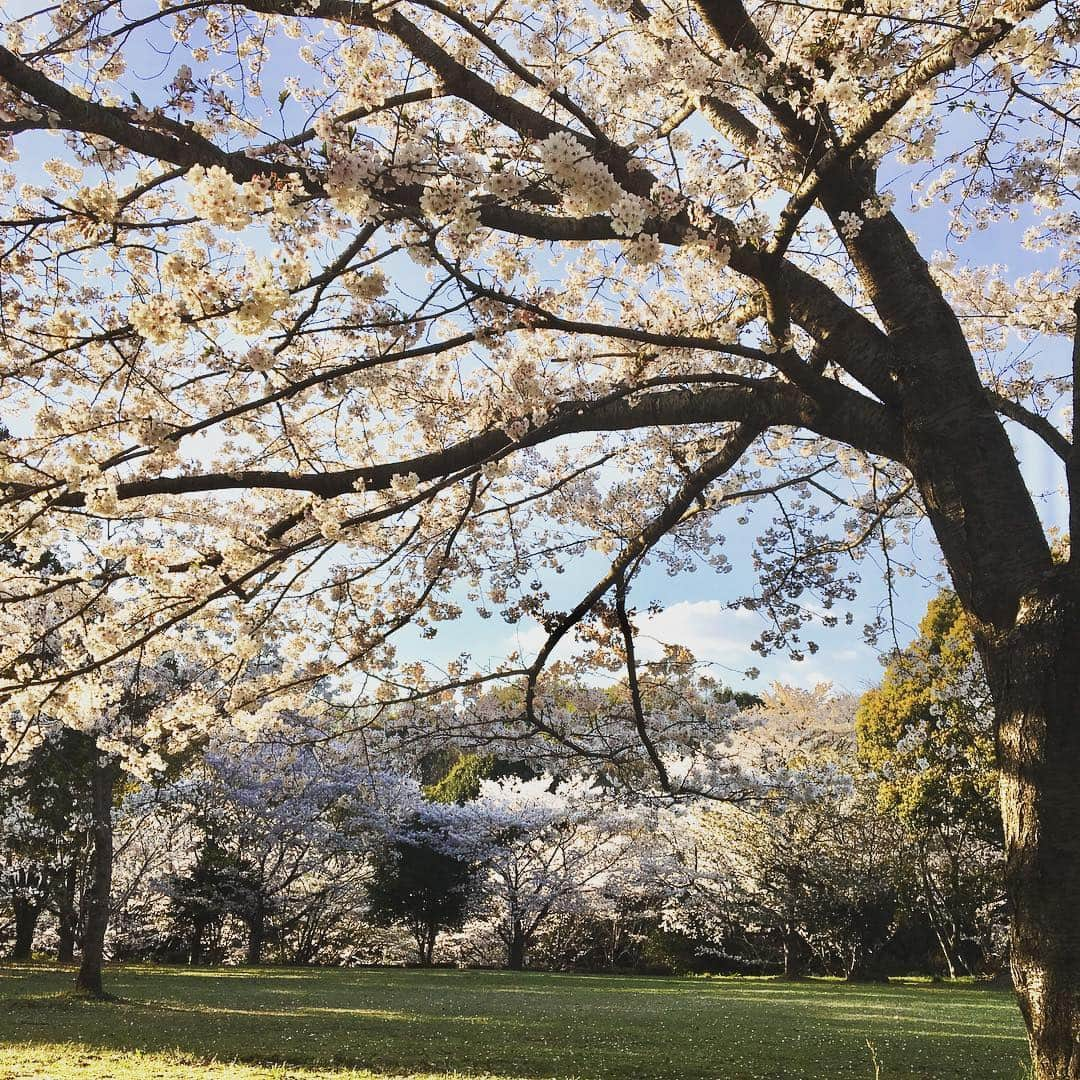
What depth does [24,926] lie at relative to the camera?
677 inches

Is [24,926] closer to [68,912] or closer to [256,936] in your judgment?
[68,912]

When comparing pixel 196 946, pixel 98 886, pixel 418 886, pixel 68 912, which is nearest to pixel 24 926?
pixel 68 912

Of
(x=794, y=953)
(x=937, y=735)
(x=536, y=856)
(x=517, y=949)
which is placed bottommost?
(x=517, y=949)

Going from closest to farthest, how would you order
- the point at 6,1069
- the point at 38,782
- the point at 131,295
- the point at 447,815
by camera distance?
the point at 131,295 → the point at 6,1069 → the point at 38,782 → the point at 447,815

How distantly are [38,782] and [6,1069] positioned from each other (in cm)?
865

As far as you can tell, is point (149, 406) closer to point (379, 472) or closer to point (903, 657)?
point (379, 472)

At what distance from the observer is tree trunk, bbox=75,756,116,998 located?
31.8ft

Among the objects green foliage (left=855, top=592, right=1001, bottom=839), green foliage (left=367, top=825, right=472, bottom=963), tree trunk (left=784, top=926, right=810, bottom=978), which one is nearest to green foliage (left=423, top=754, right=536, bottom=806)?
green foliage (left=367, top=825, right=472, bottom=963)

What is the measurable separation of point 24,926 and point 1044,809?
61.8 feet

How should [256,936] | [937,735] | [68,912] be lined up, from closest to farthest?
[937,735] → [68,912] → [256,936]

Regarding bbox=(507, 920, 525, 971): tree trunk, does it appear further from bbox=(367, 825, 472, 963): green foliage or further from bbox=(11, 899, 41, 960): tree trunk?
bbox=(11, 899, 41, 960): tree trunk

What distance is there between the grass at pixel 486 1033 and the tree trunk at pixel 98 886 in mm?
382

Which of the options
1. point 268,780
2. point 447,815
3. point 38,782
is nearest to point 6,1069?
point 38,782

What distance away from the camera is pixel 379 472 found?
13.9 ft
